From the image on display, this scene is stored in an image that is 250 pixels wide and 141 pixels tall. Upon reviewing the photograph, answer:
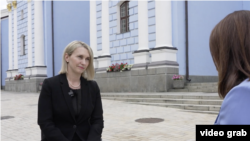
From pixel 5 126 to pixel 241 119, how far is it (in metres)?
7.31

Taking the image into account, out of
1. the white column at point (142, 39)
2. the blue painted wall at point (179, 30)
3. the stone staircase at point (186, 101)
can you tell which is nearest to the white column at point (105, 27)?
the white column at point (142, 39)

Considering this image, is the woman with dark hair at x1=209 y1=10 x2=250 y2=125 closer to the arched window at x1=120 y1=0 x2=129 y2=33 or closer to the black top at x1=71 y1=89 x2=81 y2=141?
the black top at x1=71 y1=89 x2=81 y2=141

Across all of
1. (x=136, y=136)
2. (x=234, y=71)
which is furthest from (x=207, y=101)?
(x=234, y=71)

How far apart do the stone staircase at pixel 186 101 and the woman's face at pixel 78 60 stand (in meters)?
6.21

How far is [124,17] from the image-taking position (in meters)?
16.4

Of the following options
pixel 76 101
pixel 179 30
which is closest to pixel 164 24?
pixel 179 30

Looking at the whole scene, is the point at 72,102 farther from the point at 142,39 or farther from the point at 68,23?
the point at 68,23

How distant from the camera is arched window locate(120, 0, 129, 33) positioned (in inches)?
641

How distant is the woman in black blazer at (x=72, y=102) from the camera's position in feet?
8.30

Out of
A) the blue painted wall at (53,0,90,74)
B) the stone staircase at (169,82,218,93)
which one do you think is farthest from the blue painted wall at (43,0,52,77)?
the stone staircase at (169,82,218,93)

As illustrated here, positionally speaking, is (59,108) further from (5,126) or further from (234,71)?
(5,126)

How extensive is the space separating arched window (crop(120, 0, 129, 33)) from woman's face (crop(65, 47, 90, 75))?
1366 cm

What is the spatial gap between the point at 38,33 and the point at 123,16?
28.5ft

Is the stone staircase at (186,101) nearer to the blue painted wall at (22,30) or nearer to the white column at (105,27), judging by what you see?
the white column at (105,27)
